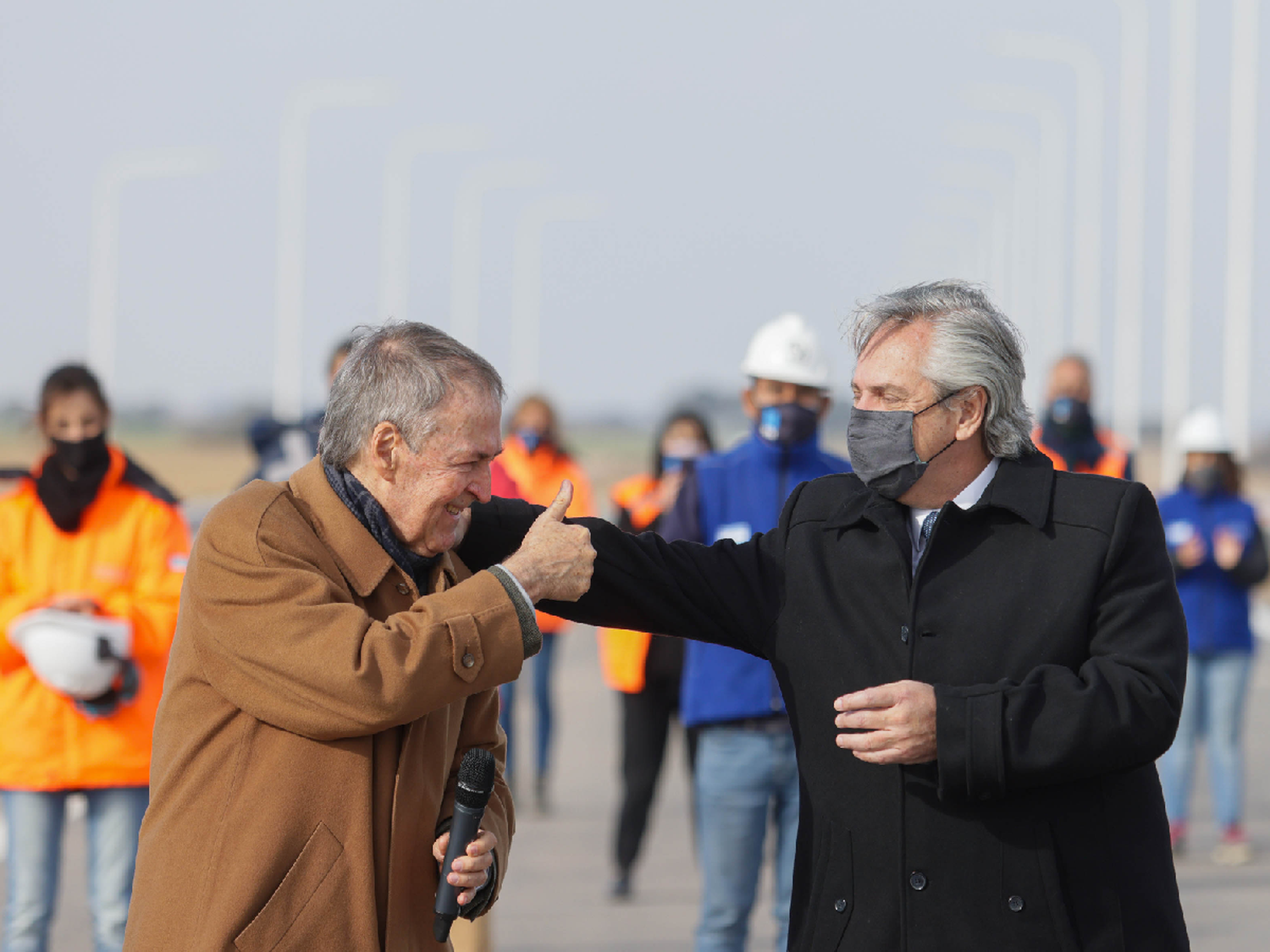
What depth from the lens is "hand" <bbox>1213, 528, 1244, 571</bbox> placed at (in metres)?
9.66

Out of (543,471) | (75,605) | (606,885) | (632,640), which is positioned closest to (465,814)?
(75,605)

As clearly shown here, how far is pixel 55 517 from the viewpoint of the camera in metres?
5.87

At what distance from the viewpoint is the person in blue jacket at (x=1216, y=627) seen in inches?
363

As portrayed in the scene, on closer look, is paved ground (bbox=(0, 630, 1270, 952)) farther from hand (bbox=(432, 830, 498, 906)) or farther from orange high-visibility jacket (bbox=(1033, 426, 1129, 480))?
hand (bbox=(432, 830, 498, 906))

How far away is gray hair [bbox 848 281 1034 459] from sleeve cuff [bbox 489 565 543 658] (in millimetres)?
946

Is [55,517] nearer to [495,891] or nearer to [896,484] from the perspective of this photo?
[495,891]

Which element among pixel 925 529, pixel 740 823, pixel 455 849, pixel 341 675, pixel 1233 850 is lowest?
pixel 1233 850

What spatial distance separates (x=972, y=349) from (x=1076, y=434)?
229 inches

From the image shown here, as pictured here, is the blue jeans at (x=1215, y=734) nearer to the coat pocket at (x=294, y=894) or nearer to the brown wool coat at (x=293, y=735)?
the brown wool coat at (x=293, y=735)

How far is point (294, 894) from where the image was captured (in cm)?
302

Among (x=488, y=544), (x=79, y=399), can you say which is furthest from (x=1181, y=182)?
(x=488, y=544)

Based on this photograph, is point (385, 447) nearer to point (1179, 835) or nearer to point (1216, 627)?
point (1179, 835)

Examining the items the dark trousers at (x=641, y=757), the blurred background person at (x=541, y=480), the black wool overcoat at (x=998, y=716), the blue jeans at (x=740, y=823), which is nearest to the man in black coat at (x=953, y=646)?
the black wool overcoat at (x=998, y=716)

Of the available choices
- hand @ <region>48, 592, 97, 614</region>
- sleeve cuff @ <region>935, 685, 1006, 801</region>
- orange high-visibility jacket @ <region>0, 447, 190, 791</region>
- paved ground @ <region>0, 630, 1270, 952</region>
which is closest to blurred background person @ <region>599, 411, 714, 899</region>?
paved ground @ <region>0, 630, 1270, 952</region>
